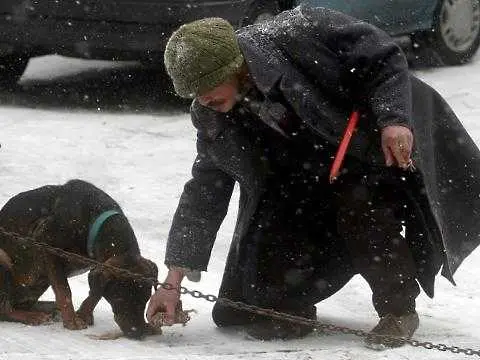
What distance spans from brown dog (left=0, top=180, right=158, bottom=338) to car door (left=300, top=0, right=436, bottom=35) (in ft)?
13.0

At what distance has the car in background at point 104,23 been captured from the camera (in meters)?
7.29

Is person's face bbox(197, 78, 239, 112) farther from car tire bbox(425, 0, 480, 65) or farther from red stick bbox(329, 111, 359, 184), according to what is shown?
car tire bbox(425, 0, 480, 65)

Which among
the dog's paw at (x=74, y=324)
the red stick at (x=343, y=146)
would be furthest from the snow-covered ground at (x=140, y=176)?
the red stick at (x=343, y=146)

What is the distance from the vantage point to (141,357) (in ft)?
12.6

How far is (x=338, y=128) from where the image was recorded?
12.8 ft

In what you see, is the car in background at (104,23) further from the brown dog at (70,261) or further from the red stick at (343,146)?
the red stick at (343,146)

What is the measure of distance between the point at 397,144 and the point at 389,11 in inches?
192

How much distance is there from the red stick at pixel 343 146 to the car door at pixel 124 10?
356cm

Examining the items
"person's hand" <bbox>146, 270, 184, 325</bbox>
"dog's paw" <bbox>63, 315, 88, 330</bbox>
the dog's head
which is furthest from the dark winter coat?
"dog's paw" <bbox>63, 315, 88, 330</bbox>

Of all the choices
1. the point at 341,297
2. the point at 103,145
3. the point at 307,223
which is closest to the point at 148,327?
the point at 307,223

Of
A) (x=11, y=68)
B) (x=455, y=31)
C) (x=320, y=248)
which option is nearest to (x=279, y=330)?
(x=320, y=248)

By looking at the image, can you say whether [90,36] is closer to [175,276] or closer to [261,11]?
[261,11]

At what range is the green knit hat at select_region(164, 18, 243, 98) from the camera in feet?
12.0

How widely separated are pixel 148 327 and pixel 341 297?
39.3 inches
